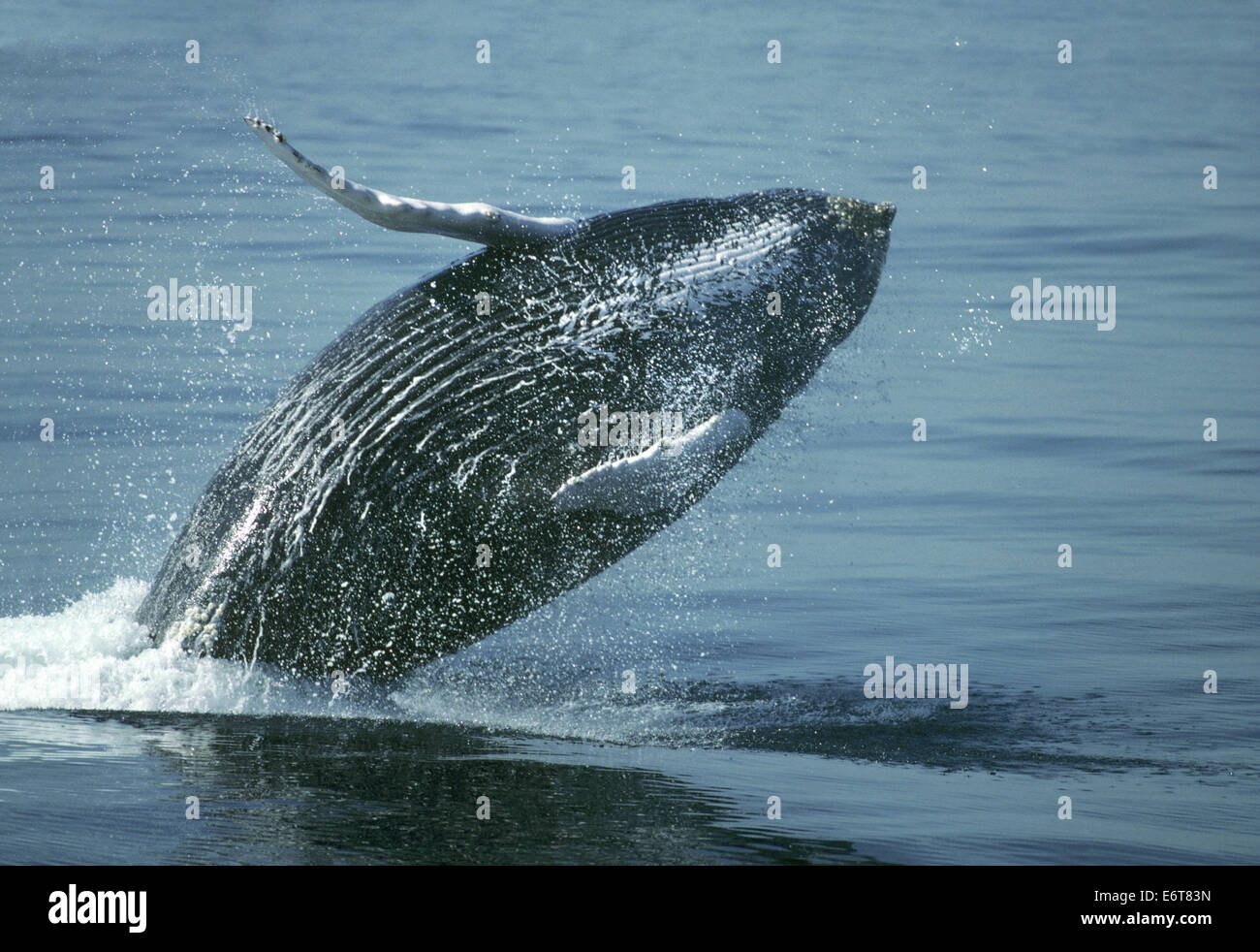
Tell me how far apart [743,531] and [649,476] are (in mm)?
4750

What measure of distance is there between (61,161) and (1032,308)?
61.6 feet

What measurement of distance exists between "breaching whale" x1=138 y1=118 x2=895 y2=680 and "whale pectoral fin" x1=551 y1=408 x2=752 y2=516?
0.01 meters

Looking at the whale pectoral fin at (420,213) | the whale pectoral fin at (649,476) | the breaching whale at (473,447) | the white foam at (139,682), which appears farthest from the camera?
the breaching whale at (473,447)

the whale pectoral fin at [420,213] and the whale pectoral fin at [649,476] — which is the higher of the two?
the whale pectoral fin at [420,213]

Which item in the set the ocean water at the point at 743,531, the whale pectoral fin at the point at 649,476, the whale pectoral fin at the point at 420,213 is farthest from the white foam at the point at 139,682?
the whale pectoral fin at the point at 420,213

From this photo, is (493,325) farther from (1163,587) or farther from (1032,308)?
(1032,308)

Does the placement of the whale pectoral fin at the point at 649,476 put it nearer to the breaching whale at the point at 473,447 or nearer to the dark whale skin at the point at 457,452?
the breaching whale at the point at 473,447

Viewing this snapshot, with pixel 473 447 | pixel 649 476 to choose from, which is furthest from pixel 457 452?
pixel 649 476

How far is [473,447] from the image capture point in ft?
34.3

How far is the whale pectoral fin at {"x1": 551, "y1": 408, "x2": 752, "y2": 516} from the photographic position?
33.5ft

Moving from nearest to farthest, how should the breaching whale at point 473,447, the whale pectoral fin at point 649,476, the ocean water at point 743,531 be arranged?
the ocean water at point 743,531, the whale pectoral fin at point 649,476, the breaching whale at point 473,447

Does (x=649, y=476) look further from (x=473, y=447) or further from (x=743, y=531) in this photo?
(x=743, y=531)

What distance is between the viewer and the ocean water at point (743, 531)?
27.3ft

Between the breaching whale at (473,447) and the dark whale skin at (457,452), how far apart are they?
0.01m
